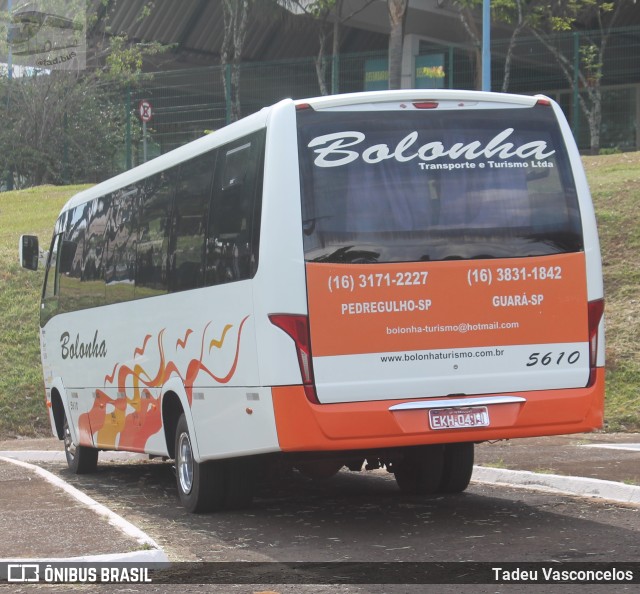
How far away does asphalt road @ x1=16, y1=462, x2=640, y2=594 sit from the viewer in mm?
8117

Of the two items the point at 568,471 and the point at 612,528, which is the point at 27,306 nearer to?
the point at 568,471

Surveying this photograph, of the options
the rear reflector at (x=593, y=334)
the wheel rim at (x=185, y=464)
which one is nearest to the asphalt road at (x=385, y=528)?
the wheel rim at (x=185, y=464)

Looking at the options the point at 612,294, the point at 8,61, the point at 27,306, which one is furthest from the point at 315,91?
the point at 612,294

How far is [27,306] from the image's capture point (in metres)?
25.0

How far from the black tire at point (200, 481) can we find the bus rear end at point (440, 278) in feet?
5.15

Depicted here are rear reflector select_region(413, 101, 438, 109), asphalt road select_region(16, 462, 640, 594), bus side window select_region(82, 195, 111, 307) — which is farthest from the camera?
bus side window select_region(82, 195, 111, 307)

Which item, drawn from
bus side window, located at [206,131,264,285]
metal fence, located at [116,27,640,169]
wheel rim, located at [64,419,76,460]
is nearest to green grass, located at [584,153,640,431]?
wheel rim, located at [64,419,76,460]

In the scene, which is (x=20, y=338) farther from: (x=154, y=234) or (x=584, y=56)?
(x=584, y=56)

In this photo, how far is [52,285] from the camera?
15906 millimetres

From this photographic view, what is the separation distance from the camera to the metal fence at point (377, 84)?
3725 cm

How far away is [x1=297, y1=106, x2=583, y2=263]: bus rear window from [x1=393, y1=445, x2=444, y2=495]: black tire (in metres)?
2.56

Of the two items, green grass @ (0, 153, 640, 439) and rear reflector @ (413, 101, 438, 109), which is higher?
rear reflector @ (413, 101, 438, 109)

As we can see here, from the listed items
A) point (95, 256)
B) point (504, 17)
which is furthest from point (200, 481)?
point (504, 17)

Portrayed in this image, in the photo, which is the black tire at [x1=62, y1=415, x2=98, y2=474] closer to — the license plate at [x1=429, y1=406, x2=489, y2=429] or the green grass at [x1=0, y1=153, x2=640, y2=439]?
the green grass at [x1=0, y1=153, x2=640, y2=439]
